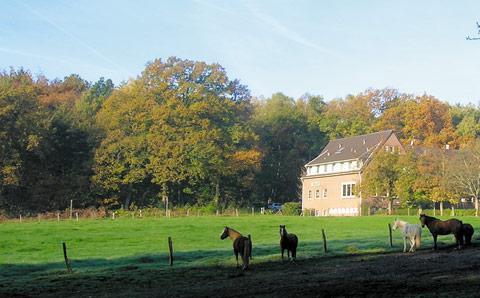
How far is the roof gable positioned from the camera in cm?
8800

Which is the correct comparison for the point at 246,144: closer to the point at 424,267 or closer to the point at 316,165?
the point at 316,165

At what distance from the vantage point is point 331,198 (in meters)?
89.9

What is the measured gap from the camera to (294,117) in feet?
346

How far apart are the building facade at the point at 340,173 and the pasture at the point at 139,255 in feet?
122

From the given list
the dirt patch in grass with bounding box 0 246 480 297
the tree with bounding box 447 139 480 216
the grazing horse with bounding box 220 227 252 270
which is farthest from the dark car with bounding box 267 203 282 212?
the grazing horse with bounding box 220 227 252 270

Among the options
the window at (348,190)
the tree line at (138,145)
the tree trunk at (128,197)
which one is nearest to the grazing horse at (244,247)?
the tree line at (138,145)

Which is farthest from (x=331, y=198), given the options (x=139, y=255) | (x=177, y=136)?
(x=139, y=255)

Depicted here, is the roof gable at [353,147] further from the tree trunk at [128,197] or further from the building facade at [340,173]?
the tree trunk at [128,197]

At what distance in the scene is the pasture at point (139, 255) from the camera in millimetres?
21391

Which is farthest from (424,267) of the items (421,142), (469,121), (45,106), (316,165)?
(469,121)

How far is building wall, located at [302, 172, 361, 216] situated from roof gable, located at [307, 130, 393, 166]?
2.71 m

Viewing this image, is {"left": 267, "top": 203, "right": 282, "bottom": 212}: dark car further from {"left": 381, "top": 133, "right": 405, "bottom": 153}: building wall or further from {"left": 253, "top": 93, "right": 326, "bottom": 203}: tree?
{"left": 381, "top": 133, "right": 405, "bottom": 153}: building wall

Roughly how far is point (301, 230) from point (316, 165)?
49.1 meters

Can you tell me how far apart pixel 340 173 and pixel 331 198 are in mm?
3762
